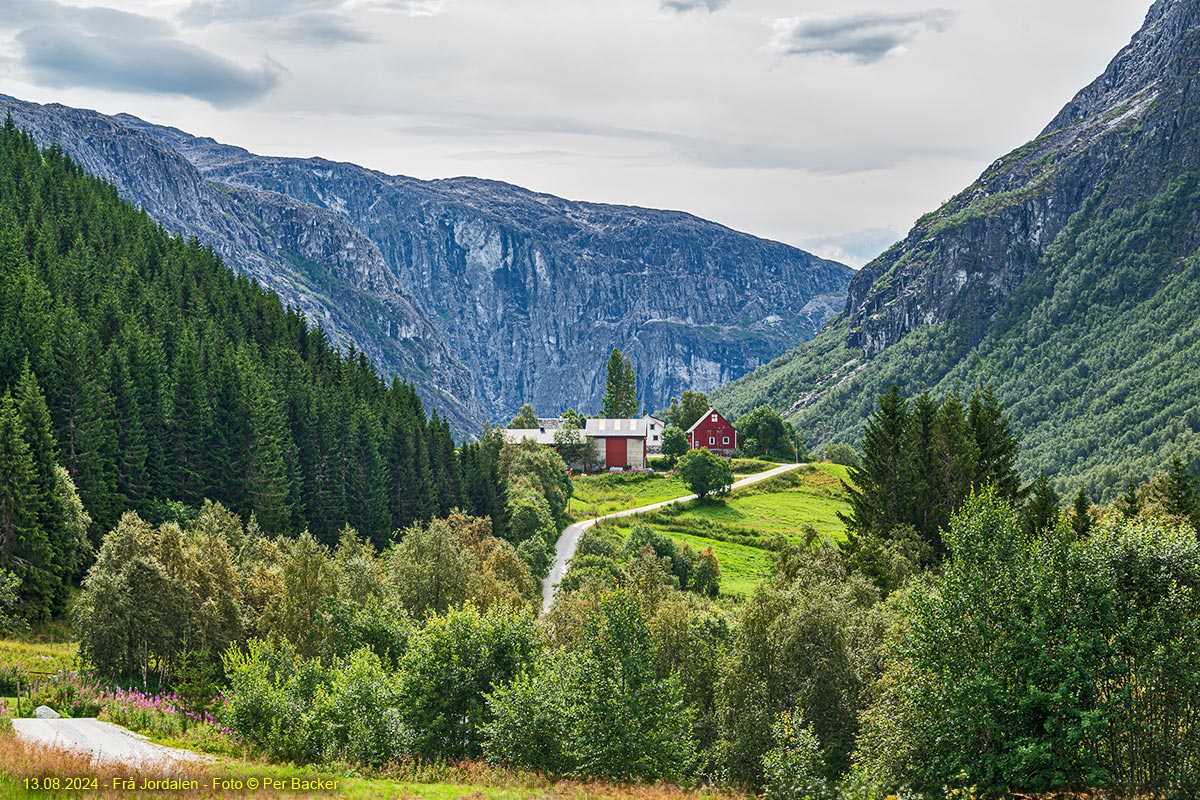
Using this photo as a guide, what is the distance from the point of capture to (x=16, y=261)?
97.6m

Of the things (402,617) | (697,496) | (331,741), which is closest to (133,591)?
(402,617)

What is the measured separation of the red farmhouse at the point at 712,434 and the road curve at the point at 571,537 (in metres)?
17.9

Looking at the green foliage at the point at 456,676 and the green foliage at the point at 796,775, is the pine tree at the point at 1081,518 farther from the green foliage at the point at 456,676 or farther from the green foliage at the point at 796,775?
the green foliage at the point at 456,676

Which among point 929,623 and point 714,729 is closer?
point 929,623

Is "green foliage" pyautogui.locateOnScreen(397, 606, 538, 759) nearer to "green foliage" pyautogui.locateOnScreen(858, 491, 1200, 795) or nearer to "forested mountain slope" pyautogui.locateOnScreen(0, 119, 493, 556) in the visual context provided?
"green foliage" pyautogui.locateOnScreen(858, 491, 1200, 795)

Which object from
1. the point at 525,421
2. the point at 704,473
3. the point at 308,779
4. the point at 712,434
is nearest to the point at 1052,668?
the point at 308,779

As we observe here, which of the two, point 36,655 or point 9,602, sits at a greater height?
point 9,602

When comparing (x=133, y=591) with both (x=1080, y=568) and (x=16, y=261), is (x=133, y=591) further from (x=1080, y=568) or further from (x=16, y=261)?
(x=16, y=261)

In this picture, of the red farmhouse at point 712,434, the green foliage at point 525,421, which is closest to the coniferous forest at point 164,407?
the green foliage at point 525,421

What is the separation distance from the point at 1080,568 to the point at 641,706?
15.6 m

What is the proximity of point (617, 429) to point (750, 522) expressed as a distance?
56570 millimetres

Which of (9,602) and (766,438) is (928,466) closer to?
(9,602)

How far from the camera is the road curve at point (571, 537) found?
8502 cm

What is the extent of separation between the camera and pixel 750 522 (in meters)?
117
